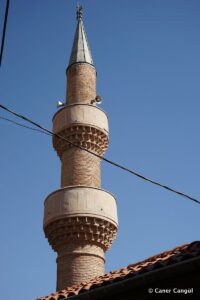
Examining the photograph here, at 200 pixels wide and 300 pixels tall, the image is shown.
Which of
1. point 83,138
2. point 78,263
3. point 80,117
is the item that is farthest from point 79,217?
point 80,117

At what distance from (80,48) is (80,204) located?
22.5ft

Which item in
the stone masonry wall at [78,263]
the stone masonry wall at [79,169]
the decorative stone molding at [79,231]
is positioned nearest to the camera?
the stone masonry wall at [78,263]

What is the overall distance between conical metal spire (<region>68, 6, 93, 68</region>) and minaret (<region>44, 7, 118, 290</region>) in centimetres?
188

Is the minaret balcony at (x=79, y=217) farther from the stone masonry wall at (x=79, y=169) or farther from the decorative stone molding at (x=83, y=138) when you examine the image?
the decorative stone molding at (x=83, y=138)

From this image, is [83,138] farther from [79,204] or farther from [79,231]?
[79,231]

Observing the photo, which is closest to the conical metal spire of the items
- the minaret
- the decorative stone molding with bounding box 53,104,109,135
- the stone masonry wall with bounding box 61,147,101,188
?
the minaret

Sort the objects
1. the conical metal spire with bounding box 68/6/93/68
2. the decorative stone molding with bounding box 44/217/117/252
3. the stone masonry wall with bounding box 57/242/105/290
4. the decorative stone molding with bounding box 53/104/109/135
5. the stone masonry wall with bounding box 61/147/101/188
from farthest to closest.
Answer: the conical metal spire with bounding box 68/6/93/68
the decorative stone molding with bounding box 53/104/109/135
the stone masonry wall with bounding box 61/147/101/188
the decorative stone molding with bounding box 44/217/117/252
the stone masonry wall with bounding box 57/242/105/290

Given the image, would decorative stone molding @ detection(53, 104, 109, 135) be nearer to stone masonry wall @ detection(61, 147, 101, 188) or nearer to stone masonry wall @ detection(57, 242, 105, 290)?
stone masonry wall @ detection(61, 147, 101, 188)

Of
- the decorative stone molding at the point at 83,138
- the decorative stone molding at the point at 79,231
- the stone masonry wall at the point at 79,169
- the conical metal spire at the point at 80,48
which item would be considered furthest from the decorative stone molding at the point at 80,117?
the decorative stone molding at the point at 79,231

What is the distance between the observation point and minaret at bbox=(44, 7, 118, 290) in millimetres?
12375

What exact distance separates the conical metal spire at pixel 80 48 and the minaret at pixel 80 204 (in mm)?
1881

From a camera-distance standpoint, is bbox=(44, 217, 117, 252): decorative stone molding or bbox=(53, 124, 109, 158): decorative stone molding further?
bbox=(53, 124, 109, 158): decorative stone molding

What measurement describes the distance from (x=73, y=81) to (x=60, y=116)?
1.56m

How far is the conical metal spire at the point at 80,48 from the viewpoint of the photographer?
16797 mm
